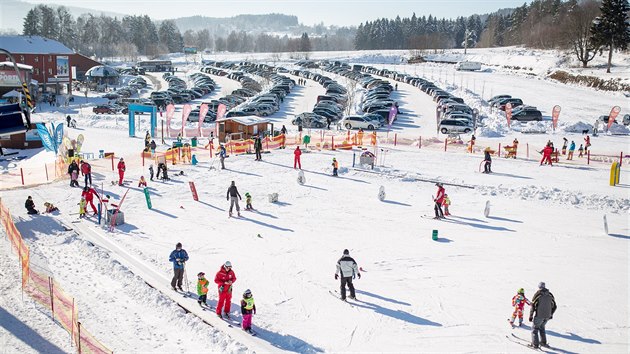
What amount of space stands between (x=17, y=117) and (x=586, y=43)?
70.8 m

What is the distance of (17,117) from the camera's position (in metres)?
17.7

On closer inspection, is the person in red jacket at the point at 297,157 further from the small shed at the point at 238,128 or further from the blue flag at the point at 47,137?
the blue flag at the point at 47,137

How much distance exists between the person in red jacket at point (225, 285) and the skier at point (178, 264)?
1540 mm

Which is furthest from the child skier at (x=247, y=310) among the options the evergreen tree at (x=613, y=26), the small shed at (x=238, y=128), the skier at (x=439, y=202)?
the evergreen tree at (x=613, y=26)

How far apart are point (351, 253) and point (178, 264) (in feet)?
17.1

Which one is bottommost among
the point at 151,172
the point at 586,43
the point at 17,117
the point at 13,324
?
the point at 13,324

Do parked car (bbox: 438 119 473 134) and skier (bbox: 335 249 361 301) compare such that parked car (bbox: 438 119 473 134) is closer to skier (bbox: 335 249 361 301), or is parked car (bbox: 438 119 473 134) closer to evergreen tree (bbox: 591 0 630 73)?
skier (bbox: 335 249 361 301)

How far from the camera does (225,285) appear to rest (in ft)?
37.1

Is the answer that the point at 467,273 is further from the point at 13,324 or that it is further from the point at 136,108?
the point at 136,108

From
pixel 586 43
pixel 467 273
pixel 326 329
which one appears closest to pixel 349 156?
pixel 467 273

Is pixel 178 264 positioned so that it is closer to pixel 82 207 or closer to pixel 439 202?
pixel 82 207

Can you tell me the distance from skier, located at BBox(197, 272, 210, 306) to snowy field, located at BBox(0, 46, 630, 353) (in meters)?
0.27

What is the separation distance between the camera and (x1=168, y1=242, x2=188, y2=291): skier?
12.5 m

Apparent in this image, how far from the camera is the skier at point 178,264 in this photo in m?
12.5
